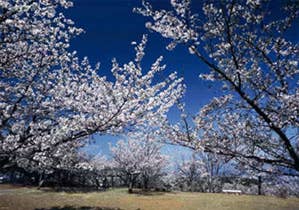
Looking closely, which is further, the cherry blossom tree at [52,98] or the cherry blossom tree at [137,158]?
the cherry blossom tree at [137,158]

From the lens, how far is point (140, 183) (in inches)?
1661

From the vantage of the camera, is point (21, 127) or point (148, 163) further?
point (148, 163)

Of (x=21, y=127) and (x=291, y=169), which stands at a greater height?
(x=21, y=127)

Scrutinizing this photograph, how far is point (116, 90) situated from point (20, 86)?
2348 mm

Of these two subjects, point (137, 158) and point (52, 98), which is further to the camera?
point (137, 158)

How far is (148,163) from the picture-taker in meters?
34.4

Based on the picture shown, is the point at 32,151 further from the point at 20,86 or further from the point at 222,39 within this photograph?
the point at 222,39

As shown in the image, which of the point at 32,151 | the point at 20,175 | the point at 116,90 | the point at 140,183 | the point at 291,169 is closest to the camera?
the point at 291,169

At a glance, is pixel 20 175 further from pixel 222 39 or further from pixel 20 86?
pixel 222 39

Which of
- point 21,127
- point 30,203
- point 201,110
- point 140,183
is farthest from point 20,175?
point 201,110

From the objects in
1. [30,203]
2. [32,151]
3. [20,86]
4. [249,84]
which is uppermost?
[20,86]

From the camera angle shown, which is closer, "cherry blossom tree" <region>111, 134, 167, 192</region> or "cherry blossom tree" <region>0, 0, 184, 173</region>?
"cherry blossom tree" <region>0, 0, 184, 173</region>

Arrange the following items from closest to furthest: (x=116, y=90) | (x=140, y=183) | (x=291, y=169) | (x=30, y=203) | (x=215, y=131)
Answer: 1. (x=291, y=169)
2. (x=215, y=131)
3. (x=116, y=90)
4. (x=30, y=203)
5. (x=140, y=183)

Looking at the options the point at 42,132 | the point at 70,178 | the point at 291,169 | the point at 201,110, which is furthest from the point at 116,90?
the point at 70,178
